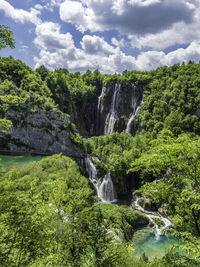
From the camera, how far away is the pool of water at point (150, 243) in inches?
607

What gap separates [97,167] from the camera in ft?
91.2

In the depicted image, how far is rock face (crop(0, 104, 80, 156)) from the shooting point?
3112 centimetres

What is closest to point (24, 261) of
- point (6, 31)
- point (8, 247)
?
point (8, 247)

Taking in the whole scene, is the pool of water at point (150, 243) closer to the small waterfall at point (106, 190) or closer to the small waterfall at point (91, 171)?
the small waterfall at point (106, 190)

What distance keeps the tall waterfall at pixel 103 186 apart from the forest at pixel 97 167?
1114 millimetres

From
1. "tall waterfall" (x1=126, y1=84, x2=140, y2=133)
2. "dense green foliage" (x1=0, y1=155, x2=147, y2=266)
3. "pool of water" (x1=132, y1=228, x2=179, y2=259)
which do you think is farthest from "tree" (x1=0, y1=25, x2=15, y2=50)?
"tall waterfall" (x1=126, y1=84, x2=140, y2=133)

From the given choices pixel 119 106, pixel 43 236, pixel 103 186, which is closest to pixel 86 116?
pixel 119 106

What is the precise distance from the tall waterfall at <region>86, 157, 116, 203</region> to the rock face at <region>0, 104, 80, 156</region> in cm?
630

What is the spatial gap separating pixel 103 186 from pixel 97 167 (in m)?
3.81

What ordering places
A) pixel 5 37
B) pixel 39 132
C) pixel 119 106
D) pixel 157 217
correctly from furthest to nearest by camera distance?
1. pixel 119 106
2. pixel 39 132
3. pixel 157 217
4. pixel 5 37

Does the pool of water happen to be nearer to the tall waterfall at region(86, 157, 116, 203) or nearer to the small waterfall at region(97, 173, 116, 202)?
the small waterfall at region(97, 173, 116, 202)

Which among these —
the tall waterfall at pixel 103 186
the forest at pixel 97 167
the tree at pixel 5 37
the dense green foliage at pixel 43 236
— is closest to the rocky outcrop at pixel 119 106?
the forest at pixel 97 167

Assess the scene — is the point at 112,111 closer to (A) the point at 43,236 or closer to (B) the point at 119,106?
(B) the point at 119,106

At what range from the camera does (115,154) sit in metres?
28.5
